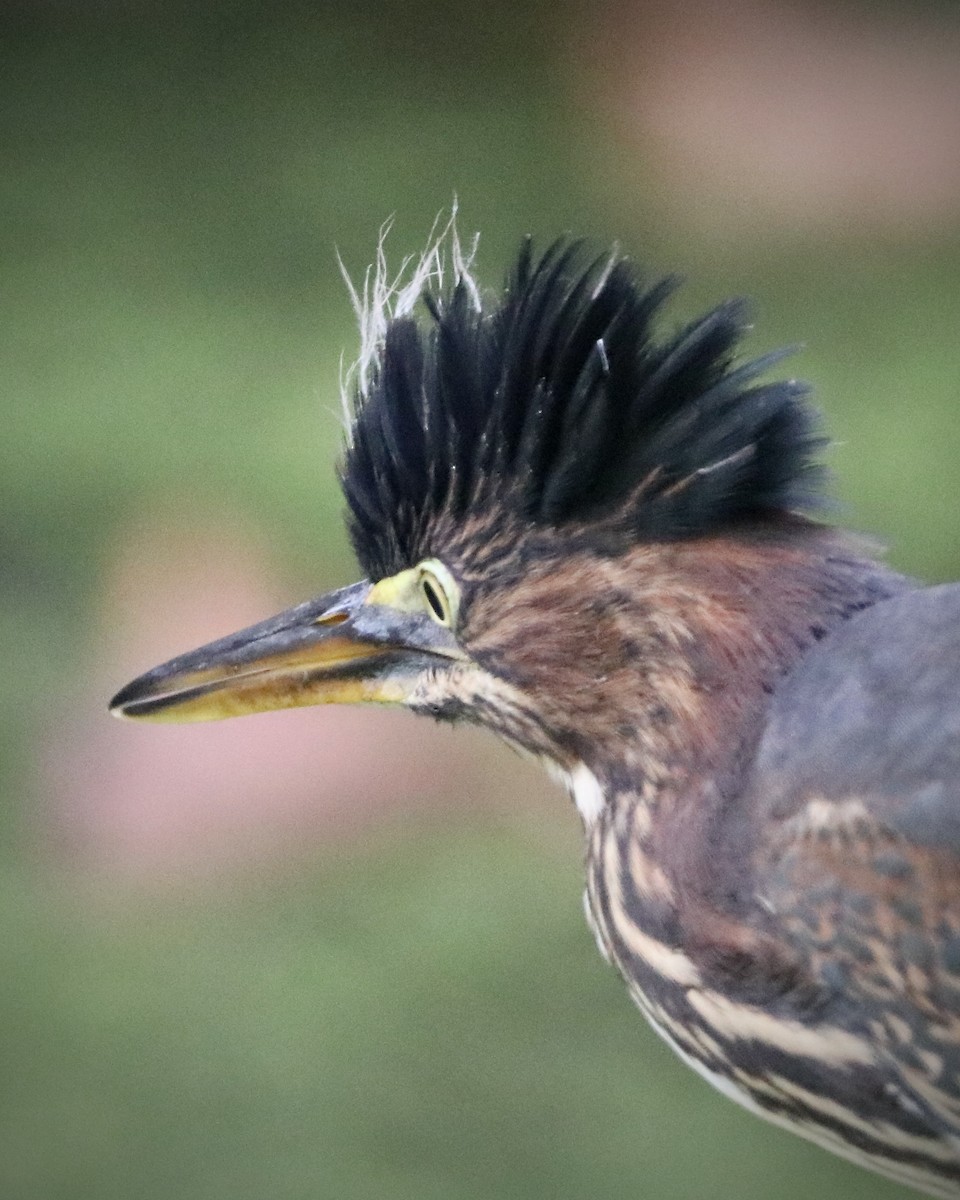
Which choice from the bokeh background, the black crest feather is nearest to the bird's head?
the black crest feather

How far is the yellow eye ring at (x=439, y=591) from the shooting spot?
79 cm

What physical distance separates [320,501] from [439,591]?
48.2 inches

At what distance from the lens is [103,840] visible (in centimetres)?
180

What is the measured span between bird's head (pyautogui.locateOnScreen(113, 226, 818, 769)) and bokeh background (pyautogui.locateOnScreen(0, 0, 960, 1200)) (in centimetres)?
49

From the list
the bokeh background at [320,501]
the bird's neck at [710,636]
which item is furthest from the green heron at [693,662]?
the bokeh background at [320,501]

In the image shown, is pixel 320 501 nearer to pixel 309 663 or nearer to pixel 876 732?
pixel 309 663

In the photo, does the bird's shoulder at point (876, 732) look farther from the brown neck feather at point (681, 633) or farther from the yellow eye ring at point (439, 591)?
the yellow eye ring at point (439, 591)

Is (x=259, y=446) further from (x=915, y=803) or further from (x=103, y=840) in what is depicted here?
(x=915, y=803)

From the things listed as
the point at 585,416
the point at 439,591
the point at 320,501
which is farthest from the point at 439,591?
the point at 320,501

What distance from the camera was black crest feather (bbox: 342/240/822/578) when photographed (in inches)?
29.1

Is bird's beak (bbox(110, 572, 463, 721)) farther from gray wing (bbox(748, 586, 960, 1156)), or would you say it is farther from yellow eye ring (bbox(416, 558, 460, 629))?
gray wing (bbox(748, 586, 960, 1156))

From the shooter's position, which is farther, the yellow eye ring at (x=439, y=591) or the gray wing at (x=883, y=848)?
the yellow eye ring at (x=439, y=591)

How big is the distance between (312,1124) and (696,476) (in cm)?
100

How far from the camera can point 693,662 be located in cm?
73
